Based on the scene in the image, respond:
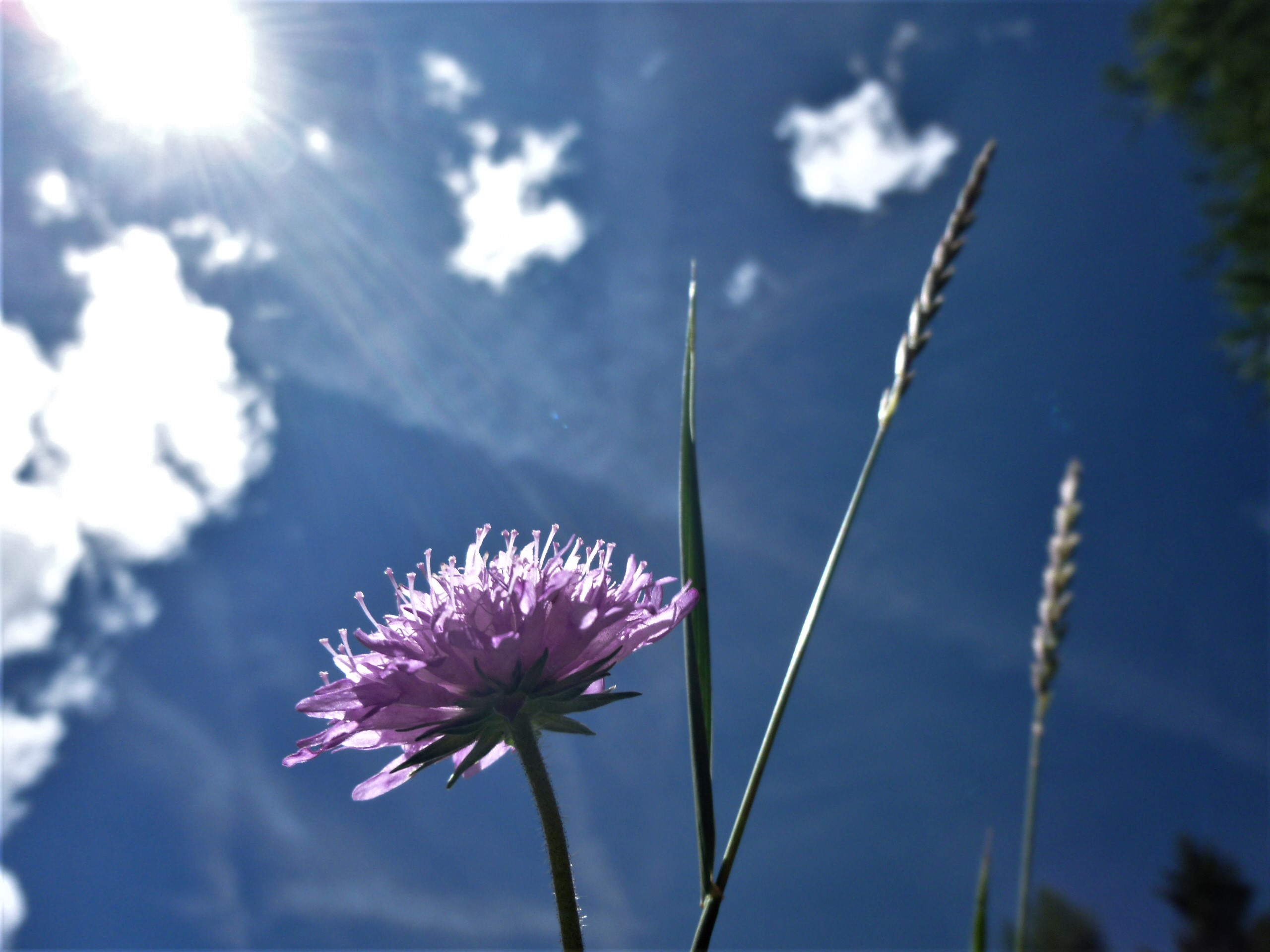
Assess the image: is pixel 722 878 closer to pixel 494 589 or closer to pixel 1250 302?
pixel 494 589

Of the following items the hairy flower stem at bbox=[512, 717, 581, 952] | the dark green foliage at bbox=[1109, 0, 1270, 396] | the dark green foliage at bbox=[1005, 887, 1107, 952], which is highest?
the dark green foliage at bbox=[1109, 0, 1270, 396]

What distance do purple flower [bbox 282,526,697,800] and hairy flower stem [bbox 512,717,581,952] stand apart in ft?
0.13

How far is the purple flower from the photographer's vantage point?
47.2 inches

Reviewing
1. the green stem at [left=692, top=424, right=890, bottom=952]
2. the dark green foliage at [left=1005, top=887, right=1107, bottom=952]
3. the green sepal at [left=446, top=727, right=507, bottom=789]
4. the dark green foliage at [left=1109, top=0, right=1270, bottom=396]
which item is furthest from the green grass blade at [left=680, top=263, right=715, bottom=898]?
the dark green foliage at [left=1005, top=887, right=1107, bottom=952]

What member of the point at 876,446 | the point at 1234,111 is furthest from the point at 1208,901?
the point at 876,446

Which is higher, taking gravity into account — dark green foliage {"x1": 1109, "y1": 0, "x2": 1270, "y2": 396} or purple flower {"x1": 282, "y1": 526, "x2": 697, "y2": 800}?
dark green foliage {"x1": 1109, "y1": 0, "x2": 1270, "y2": 396}

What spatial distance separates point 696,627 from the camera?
1132mm

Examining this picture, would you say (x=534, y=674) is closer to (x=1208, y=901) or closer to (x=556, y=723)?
(x=556, y=723)

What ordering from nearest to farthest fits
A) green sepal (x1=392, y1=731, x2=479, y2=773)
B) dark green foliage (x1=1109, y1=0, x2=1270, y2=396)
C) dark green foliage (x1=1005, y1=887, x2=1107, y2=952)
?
1. green sepal (x1=392, y1=731, x2=479, y2=773)
2. dark green foliage (x1=1109, y1=0, x2=1270, y2=396)
3. dark green foliage (x1=1005, y1=887, x2=1107, y2=952)

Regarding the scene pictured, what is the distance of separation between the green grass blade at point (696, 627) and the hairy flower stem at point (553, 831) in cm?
18

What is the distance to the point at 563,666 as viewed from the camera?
49.8 inches

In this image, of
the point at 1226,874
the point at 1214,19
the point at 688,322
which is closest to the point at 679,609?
the point at 688,322

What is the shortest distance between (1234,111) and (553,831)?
44.7 feet

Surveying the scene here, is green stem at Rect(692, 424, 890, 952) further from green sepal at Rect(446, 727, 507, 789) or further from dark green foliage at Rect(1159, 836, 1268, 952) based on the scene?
dark green foliage at Rect(1159, 836, 1268, 952)
